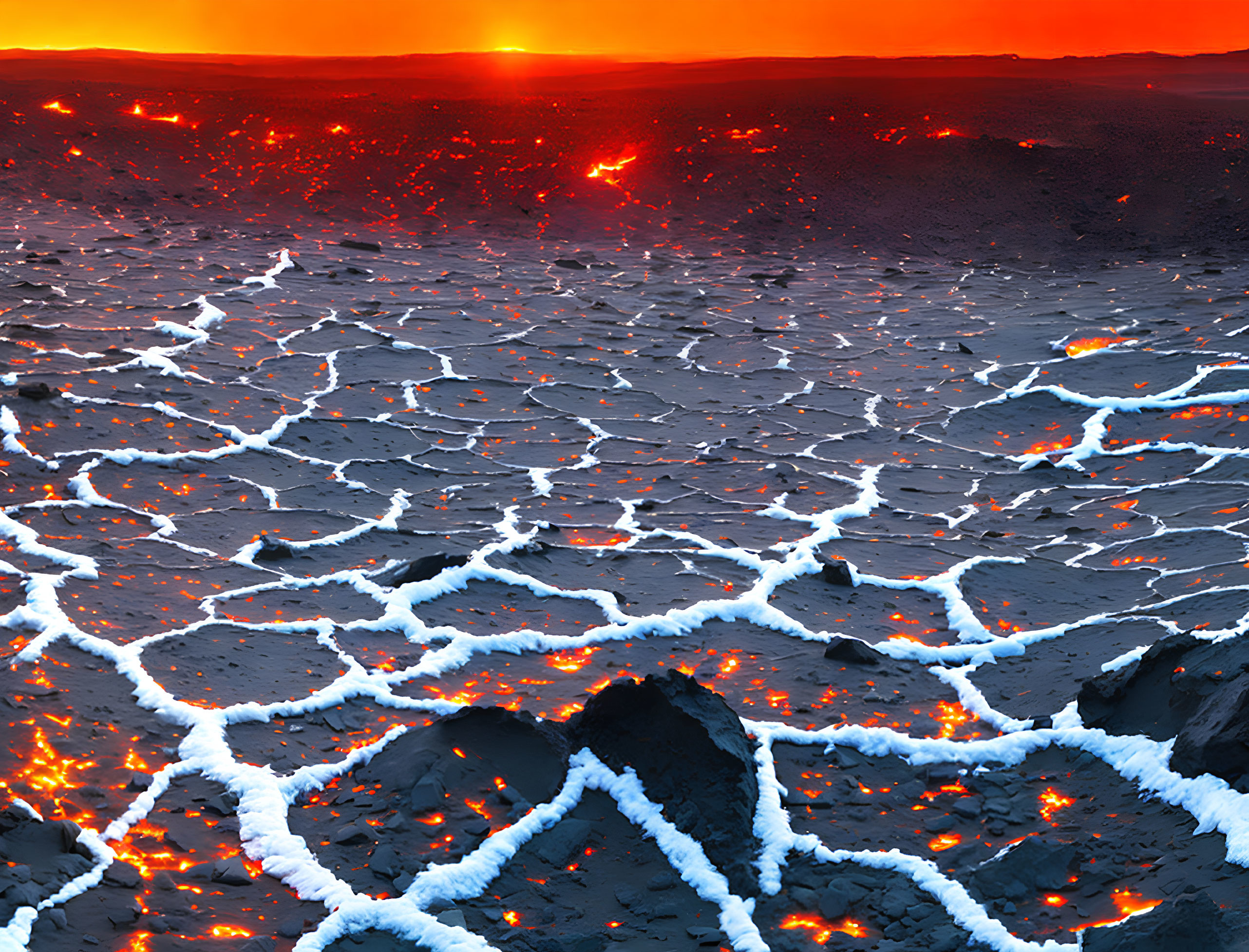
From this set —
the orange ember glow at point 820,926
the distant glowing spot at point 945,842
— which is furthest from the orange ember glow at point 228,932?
the distant glowing spot at point 945,842

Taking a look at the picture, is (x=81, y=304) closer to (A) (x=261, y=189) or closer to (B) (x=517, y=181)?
(A) (x=261, y=189)

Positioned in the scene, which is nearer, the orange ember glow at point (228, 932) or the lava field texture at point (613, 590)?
the orange ember glow at point (228, 932)

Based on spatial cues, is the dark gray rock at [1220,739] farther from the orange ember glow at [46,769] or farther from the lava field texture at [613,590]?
the orange ember glow at [46,769]

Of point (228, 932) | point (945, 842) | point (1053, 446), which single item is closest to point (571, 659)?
point (945, 842)

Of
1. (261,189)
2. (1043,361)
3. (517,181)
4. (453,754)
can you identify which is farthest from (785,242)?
(453,754)

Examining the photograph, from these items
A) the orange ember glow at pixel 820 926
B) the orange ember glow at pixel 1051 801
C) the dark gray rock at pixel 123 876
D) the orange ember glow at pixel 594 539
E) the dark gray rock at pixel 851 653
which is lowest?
the orange ember glow at pixel 820 926
